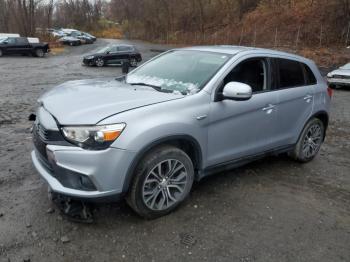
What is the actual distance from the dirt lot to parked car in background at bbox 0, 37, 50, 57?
24.0m

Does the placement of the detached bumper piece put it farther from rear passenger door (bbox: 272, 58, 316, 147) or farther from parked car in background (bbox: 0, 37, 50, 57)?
parked car in background (bbox: 0, 37, 50, 57)

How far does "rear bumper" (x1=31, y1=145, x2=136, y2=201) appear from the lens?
2.99 metres

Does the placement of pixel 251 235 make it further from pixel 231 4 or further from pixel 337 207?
pixel 231 4

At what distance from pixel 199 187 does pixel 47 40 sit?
4087 centimetres

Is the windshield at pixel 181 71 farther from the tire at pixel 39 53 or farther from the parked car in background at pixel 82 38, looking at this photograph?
the parked car in background at pixel 82 38

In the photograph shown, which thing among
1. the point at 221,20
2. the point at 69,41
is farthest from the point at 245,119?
the point at 221,20

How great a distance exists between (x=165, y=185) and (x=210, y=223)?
601 mm

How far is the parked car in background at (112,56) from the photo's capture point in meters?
21.2

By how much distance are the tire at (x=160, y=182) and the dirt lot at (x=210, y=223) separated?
0.16 meters

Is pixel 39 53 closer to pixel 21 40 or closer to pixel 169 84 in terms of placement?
pixel 21 40

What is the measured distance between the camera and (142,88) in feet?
12.8

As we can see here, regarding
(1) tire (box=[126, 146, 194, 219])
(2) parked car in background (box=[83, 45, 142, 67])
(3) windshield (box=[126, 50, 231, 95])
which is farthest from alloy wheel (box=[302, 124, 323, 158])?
(2) parked car in background (box=[83, 45, 142, 67])

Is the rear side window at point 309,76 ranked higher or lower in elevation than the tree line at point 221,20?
lower

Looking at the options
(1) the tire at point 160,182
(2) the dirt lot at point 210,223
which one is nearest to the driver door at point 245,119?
(1) the tire at point 160,182
